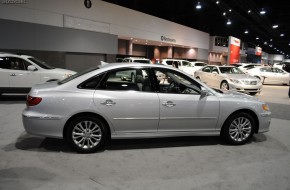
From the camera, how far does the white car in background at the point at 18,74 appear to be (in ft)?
29.5

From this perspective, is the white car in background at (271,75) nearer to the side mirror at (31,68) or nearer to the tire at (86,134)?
the side mirror at (31,68)

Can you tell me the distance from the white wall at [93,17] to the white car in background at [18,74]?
6.39m

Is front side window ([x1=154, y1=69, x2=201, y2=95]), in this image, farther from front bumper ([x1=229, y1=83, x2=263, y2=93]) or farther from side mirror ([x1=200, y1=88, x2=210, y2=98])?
front bumper ([x1=229, y1=83, x2=263, y2=93])

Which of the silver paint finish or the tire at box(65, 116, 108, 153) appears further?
the tire at box(65, 116, 108, 153)

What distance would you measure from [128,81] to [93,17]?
50.8 ft

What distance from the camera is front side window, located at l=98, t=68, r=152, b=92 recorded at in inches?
179

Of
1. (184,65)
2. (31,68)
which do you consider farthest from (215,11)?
(31,68)

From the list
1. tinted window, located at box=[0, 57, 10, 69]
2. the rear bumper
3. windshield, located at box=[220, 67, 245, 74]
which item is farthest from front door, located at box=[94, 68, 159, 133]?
windshield, located at box=[220, 67, 245, 74]

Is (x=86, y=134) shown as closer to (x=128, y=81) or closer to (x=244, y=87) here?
(x=128, y=81)

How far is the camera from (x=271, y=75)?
20094 mm

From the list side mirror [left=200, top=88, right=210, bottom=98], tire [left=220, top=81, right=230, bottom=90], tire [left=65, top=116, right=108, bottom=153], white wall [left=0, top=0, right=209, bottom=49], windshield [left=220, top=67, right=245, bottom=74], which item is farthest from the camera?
white wall [left=0, top=0, right=209, bottom=49]

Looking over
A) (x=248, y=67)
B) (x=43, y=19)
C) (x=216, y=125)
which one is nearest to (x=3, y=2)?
(x=43, y=19)

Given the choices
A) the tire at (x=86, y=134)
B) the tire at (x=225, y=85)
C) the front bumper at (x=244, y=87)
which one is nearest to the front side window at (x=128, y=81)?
the tire at (x=86, y=134)

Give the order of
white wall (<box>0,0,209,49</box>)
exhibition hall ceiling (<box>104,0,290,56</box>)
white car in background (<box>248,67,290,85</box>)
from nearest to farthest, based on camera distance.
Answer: white wall (<box>0,0,209,49</box>) < white car in background (<box>248,67,290,85</box>) < exhibition hall ceiling (<box>104,0,290,56</box>)
